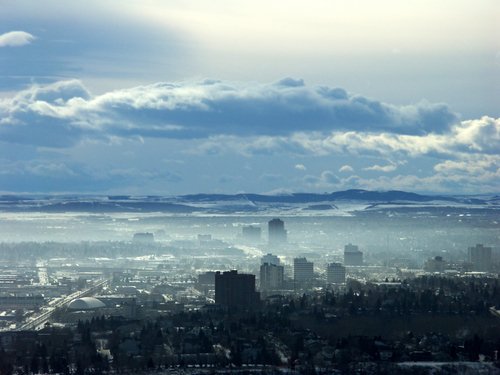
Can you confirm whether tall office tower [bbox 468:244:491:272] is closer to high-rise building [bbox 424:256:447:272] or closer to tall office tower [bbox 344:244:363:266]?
high-rise building [bbox 424:256:447:272]

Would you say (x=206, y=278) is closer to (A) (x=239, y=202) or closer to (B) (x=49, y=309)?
(B) (x=49, y=309)

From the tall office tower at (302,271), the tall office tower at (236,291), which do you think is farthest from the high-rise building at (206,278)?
the tall office tower at (236,291)

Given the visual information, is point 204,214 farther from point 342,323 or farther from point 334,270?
point 342,323

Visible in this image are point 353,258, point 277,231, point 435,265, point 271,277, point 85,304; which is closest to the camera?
point 85,304

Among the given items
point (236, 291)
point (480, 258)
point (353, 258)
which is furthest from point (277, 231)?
point (236, 291)

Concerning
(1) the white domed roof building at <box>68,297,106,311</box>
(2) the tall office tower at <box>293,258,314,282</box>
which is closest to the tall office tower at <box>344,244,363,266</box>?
(2) the tall office tower at <box>293,258,314,282</box>

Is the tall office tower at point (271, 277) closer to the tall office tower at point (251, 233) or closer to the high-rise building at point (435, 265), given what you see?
the high-rise building at point (435, 265)

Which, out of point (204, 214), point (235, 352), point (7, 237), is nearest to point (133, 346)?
point (235, 352)
